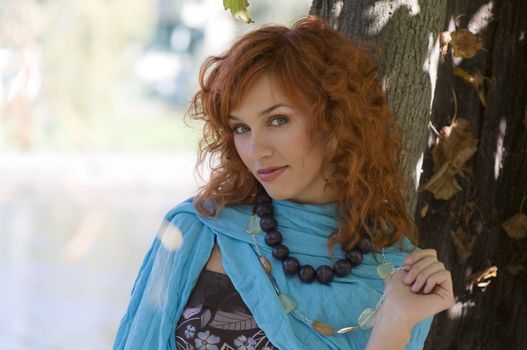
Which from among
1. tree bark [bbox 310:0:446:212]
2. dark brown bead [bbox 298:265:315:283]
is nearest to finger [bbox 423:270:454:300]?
dark brown bead [bbox 298:265:315:283]

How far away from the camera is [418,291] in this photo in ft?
6.54

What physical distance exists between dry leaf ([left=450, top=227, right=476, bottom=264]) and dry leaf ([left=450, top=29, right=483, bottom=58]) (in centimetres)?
49

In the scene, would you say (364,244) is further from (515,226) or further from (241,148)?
(515,226)

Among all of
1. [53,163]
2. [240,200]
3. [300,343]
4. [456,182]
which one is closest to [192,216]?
[240,200]

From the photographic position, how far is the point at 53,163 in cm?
1545

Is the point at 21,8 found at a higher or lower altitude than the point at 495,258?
Answer: higher

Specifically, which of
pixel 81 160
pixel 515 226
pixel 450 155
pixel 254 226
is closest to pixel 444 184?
pixel 450 155

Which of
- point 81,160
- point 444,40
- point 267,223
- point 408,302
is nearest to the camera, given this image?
point 408,302

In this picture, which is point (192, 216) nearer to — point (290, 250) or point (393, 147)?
point (290, 250)

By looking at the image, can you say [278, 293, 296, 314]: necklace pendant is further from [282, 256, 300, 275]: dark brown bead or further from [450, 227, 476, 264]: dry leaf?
[450, 227, 476, 264]: dry leaf

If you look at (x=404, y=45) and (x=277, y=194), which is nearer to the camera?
(x=277, y=194)

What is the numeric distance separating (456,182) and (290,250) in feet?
2.51

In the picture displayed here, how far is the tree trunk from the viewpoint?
2.75 metres

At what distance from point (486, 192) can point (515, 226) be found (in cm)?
13
